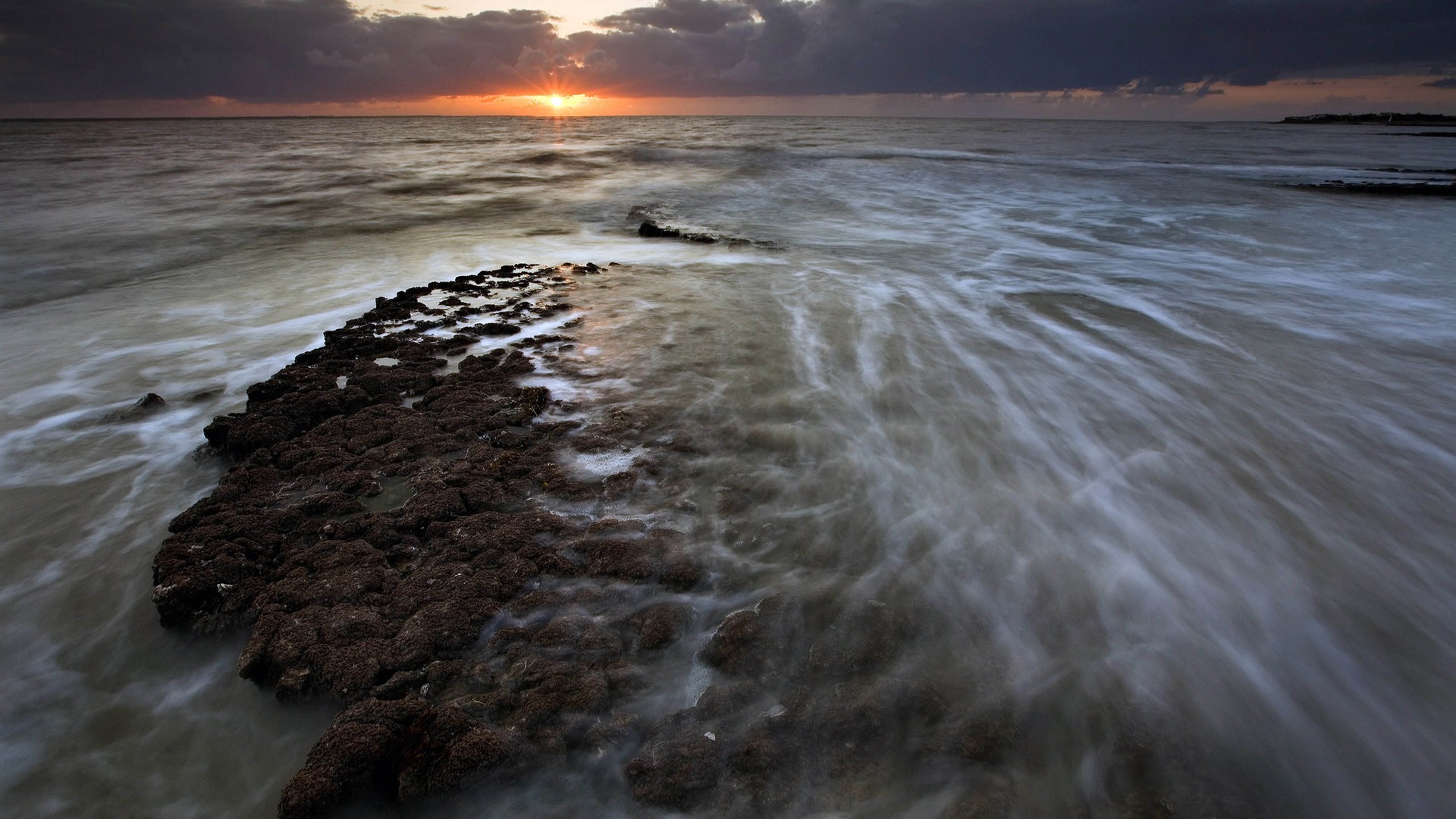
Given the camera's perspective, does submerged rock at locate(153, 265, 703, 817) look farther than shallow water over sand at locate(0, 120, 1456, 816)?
No

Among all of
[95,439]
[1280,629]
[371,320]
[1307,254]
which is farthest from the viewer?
[1307,254]

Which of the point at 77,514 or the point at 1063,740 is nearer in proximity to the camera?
the point at 1063,740

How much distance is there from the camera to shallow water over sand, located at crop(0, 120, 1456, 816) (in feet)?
7.15

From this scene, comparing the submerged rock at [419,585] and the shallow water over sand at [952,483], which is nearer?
the submerged rock at [419,585]

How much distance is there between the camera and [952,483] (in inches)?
144

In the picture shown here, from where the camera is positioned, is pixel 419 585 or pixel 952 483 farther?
pixel 952 483

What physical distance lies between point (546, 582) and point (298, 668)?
0.91 metres

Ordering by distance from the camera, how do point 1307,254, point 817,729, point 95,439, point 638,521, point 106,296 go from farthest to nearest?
point 1307,254 < point 106,296 < point 95,439 < point 638,521 < point 817,729

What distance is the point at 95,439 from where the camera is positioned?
420 centimetres

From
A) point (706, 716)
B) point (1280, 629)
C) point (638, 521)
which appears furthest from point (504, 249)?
point (1280, 629)

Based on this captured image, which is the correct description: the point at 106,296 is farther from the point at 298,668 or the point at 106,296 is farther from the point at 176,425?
the point at 298,668

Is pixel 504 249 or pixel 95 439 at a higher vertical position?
pixel 504 249

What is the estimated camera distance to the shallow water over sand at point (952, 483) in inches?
85.8

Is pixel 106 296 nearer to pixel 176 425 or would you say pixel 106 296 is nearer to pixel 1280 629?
pixel 176 425
